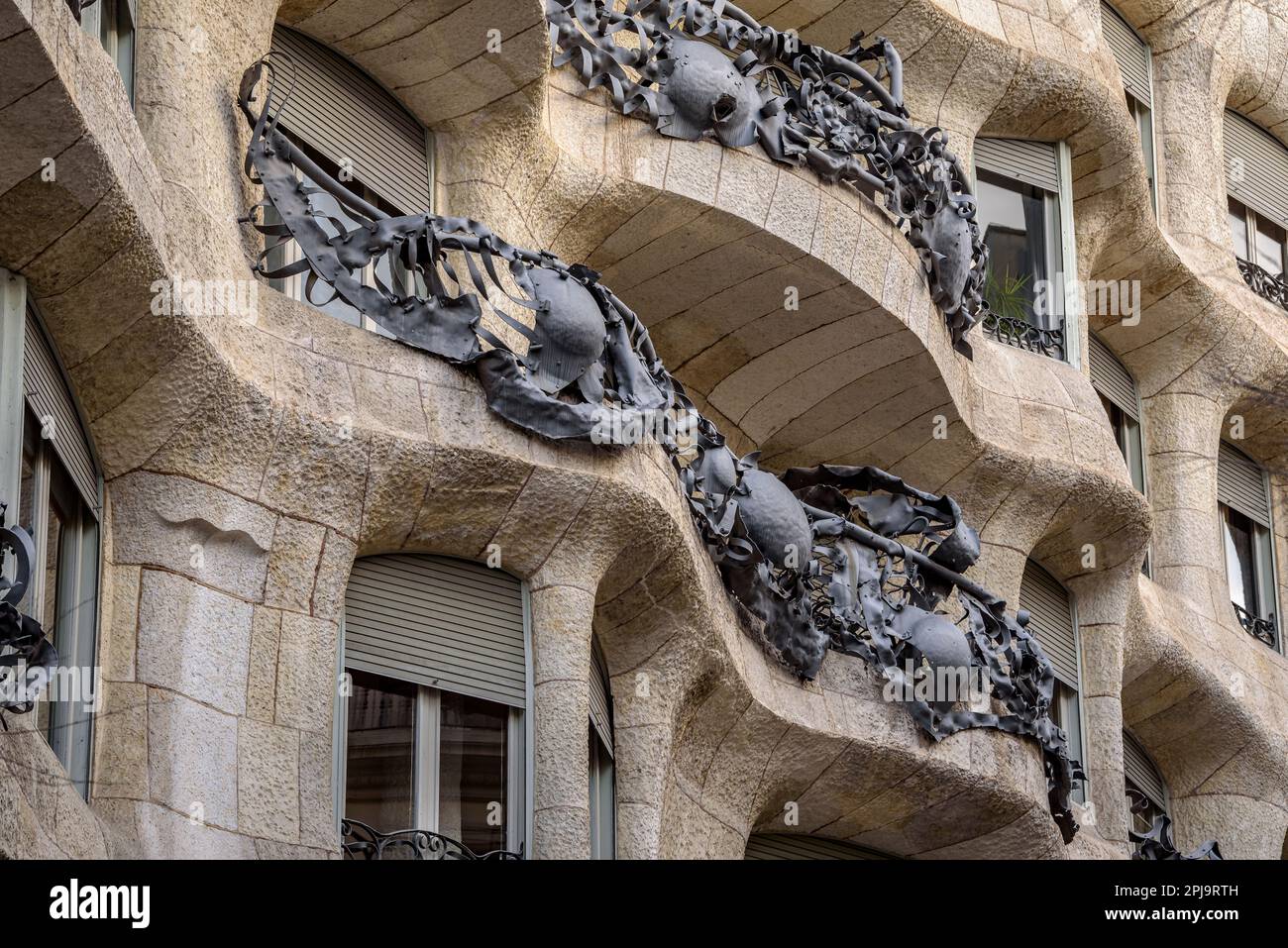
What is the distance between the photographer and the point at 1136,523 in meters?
19.2

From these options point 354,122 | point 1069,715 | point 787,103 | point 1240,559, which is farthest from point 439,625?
point 1240,559

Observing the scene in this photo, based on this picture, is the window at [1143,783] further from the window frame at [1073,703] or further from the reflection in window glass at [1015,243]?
the reflection in window glass at [1015,243]

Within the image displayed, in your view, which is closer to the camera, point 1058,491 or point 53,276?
point 53,276

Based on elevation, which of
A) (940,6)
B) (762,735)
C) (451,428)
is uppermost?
(940,6)

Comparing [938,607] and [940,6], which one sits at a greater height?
[940,6]

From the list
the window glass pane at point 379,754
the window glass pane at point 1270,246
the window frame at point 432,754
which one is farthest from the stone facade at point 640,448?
the window glass pane at point 1270,246

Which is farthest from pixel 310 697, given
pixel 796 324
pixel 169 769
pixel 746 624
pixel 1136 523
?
pixel 1136 523

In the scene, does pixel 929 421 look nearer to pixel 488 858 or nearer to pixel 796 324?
pixel 796 324

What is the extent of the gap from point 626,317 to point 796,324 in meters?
3.53

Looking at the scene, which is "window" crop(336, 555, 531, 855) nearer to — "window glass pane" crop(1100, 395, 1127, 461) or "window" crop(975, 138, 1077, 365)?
"window" crop(975, 138, 1077, 365)

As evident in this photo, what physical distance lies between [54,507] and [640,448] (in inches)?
130

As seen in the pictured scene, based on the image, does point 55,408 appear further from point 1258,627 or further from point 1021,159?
point 1258,627

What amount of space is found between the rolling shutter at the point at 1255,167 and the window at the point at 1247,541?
8.46ft

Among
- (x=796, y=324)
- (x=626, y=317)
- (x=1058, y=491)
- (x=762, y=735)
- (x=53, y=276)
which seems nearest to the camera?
(x=53, y=276)
